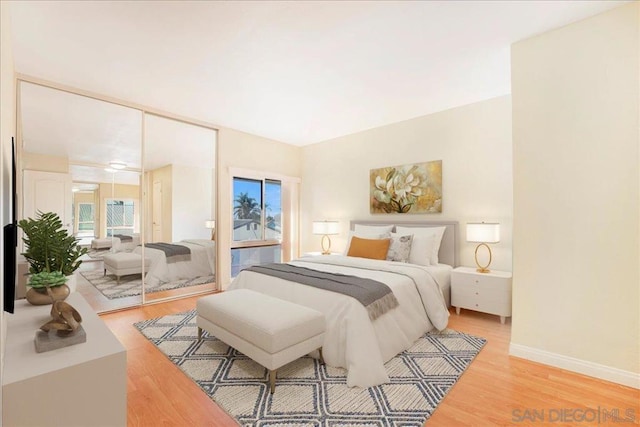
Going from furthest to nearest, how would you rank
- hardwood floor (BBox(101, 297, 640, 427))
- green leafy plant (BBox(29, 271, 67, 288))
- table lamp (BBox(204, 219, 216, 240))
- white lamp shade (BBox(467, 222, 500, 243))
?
table lamp (BBox(204, 219, 216, 240)) → white lamp shade (BBox(467, 222, 500, 243)) → green leafy plant (BBox(29, 271, 67, 288)) → hardwood floor (BBox(101, 297, 640, 427))

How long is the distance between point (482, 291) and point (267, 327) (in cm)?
240

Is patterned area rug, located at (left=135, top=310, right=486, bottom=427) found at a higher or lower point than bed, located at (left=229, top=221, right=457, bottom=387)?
lower

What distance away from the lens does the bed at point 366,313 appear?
2.05 meters

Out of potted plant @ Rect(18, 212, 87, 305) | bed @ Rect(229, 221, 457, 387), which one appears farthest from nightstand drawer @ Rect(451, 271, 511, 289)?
potted plant @ Rect(18, 212, 87, 305)

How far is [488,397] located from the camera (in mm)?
1857

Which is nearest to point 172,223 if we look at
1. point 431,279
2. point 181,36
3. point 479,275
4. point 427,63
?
point 181,36

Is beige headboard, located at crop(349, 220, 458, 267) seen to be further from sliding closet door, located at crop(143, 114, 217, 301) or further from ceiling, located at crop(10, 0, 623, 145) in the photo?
sliding closet door, located at crop(143, 114, 217, 301)

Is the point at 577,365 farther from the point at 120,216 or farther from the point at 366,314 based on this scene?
the point at 120,216

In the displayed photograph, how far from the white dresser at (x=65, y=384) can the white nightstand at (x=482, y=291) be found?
3145mm

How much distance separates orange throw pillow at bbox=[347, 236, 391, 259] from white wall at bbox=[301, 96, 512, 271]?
78cm

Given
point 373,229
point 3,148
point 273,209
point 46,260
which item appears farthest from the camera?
point 273,209

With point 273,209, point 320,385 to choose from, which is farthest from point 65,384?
point 273,209

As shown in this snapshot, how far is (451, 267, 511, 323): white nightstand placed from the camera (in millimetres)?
3000
